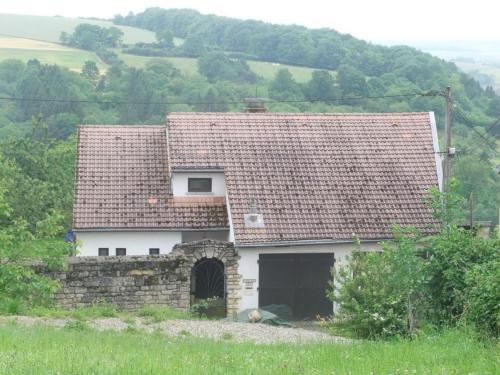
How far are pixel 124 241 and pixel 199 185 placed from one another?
3.28 meters

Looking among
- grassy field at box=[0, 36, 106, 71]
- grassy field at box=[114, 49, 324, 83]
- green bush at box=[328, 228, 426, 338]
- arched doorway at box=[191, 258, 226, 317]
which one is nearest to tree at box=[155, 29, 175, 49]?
grassy field at box=[114, 49, 324, 83]

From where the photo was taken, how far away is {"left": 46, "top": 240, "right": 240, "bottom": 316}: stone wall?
25453 millimetres

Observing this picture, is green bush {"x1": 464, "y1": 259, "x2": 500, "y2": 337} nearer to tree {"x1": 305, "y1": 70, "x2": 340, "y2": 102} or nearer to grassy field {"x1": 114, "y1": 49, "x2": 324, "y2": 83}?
tree {"x1": 305, "y1": 70, "x2": 340, "y2": 102}

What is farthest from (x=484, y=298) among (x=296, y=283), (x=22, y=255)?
(x=296, y=283)

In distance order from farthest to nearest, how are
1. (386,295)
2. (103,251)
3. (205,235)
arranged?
(205,235) < (103,251) < (386,295)

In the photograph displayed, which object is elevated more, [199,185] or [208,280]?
[199,185]

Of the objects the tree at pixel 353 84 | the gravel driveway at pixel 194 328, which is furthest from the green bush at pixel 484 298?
the tree at pixel 353 84

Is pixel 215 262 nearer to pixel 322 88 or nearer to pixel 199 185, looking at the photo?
pixel 199 185

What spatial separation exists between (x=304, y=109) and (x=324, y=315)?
60857 millimetres

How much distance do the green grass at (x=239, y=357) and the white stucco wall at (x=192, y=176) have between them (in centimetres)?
1521

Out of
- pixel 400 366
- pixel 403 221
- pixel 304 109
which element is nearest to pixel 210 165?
pixel 403 221

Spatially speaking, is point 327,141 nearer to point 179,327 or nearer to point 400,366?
point 179,327

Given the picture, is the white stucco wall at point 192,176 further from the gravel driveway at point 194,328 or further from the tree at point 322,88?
the tree at point 322,88

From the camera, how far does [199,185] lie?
102 ft
